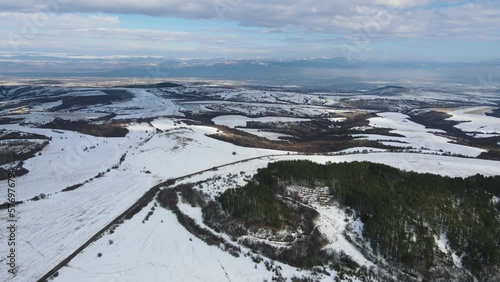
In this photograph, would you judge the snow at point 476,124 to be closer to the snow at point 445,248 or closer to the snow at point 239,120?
the snow at point 239,120

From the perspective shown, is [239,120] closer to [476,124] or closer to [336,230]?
[476,124]

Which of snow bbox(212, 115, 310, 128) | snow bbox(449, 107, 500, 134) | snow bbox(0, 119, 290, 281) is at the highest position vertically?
snow bbox(0, 119, 290, 281)

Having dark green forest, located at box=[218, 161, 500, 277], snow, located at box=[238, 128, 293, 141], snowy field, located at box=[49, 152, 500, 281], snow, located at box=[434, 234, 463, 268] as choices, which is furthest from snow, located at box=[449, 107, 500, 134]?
A: snowy field, located at box=[49, 152, 500, 281]

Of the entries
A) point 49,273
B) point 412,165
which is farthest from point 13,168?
point 412,165

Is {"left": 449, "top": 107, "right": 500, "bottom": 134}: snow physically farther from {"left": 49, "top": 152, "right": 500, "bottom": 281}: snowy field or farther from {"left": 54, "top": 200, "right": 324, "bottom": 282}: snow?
{"left": 54, "top": 200, "right": 324, "bottom": 282}: snow

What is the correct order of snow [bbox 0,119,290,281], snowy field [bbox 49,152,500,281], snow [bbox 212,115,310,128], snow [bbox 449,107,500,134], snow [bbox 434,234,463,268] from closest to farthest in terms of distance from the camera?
snowy field [bbox 49,152,500,281]
snow [bbox 0,119,290,281]
snow [bbox 434,234,463,268]
snow [bbox 212,115,310,128]
snow [bbox 449,107,500,134]

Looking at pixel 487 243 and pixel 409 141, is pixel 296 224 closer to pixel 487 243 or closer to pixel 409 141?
pixel 487 243

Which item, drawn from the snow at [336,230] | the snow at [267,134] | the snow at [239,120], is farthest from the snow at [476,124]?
the snow at [336,230]

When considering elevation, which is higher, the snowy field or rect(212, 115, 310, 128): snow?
the snowy field
